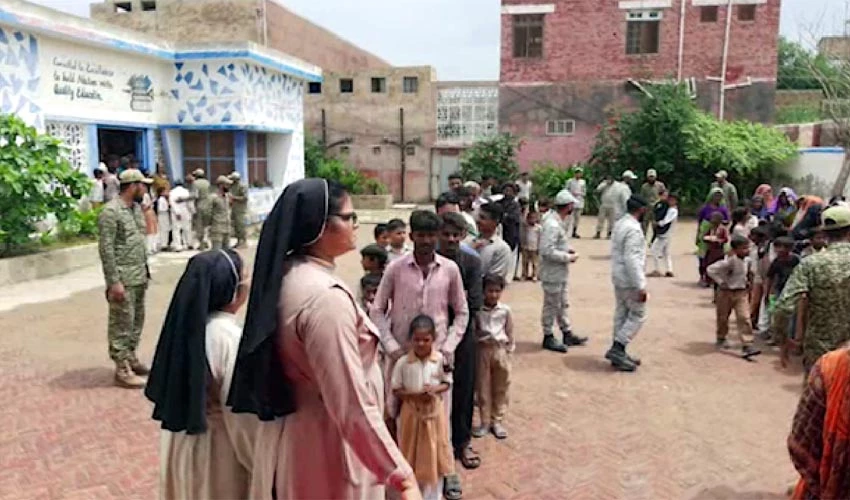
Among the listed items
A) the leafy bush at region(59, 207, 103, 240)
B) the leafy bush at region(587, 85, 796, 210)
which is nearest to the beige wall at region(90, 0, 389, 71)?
the leafy bush at region(587, 85, 796, 210)

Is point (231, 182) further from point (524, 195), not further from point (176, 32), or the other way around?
point (176, 32)

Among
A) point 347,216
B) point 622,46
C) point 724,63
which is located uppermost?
point 622,46

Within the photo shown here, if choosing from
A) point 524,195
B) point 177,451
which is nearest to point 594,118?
point 524,195

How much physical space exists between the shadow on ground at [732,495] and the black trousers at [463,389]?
55.6 inches

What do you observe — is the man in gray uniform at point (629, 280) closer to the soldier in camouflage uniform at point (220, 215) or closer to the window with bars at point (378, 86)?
the soldier in camouflage uniform at point (220, 215)

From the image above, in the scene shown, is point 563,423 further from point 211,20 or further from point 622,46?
point 211,20

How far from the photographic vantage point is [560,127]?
2373cm

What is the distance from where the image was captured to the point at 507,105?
24000mm

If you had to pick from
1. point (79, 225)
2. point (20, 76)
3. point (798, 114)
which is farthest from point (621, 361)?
point (798, 114)

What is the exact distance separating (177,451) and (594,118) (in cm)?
2228

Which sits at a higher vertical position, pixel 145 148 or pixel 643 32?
pixel 643 32

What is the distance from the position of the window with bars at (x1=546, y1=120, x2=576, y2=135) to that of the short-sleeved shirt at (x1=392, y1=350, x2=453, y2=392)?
20.9 m

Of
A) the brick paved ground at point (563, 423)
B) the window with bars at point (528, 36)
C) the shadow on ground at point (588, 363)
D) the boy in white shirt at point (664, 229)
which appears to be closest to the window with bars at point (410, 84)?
the window with bars at point (528, 36)

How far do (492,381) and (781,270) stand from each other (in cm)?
344
